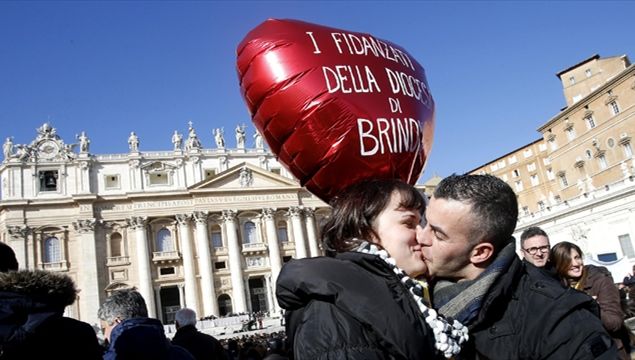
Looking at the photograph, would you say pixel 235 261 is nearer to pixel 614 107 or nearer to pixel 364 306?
pixel 614 107

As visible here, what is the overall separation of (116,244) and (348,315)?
40.5 metres

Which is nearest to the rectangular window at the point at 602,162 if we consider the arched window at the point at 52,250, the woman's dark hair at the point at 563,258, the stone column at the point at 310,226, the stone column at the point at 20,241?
the stone column at the point at 310,226

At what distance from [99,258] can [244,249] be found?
10.4m

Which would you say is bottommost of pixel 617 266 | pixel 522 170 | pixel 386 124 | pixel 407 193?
pixel 617 266

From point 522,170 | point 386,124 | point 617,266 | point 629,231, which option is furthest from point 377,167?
point 522,170

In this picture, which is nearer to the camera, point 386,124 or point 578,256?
point 386,124

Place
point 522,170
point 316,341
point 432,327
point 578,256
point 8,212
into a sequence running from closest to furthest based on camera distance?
point 316,341, point 432,327, point 578,256, point 8,212, point 522,170

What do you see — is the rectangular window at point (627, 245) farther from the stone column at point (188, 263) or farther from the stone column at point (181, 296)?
the stone column at point (181, 296)

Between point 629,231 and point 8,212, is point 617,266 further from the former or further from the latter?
point 8,212

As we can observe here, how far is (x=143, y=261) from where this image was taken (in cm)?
3803

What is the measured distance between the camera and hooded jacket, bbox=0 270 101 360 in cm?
234

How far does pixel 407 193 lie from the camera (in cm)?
223

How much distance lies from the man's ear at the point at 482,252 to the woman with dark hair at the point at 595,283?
229 centimetres

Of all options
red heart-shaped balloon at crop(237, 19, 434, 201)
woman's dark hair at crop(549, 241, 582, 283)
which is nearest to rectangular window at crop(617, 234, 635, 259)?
woman's dark hair at crop(549, 241, 582, 283)
